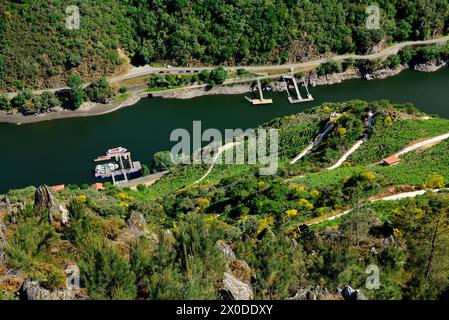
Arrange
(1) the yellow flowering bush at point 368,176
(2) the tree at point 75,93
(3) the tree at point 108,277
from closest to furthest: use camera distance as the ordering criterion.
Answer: (3) the tree at point 108,277 < (1) the yellow flowering bush at point 368,176 < (2) the tree at point 75,93

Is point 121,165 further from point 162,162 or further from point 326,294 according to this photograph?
point 326,294

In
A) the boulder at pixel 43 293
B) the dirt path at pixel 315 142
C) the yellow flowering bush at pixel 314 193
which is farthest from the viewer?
the dirt path at pixel 315 142

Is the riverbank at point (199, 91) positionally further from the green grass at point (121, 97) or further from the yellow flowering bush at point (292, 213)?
the yellow flowering bush at point (292, 213)

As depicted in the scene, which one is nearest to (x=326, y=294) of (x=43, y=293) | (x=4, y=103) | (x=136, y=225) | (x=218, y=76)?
(x=43, y=293)

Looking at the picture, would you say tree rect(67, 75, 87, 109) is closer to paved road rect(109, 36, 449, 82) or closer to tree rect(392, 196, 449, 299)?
paved road rect(109, 36, 449, 82)

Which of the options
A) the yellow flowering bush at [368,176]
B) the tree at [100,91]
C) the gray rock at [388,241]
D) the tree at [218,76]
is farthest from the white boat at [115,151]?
the gray rock at [388,241]
